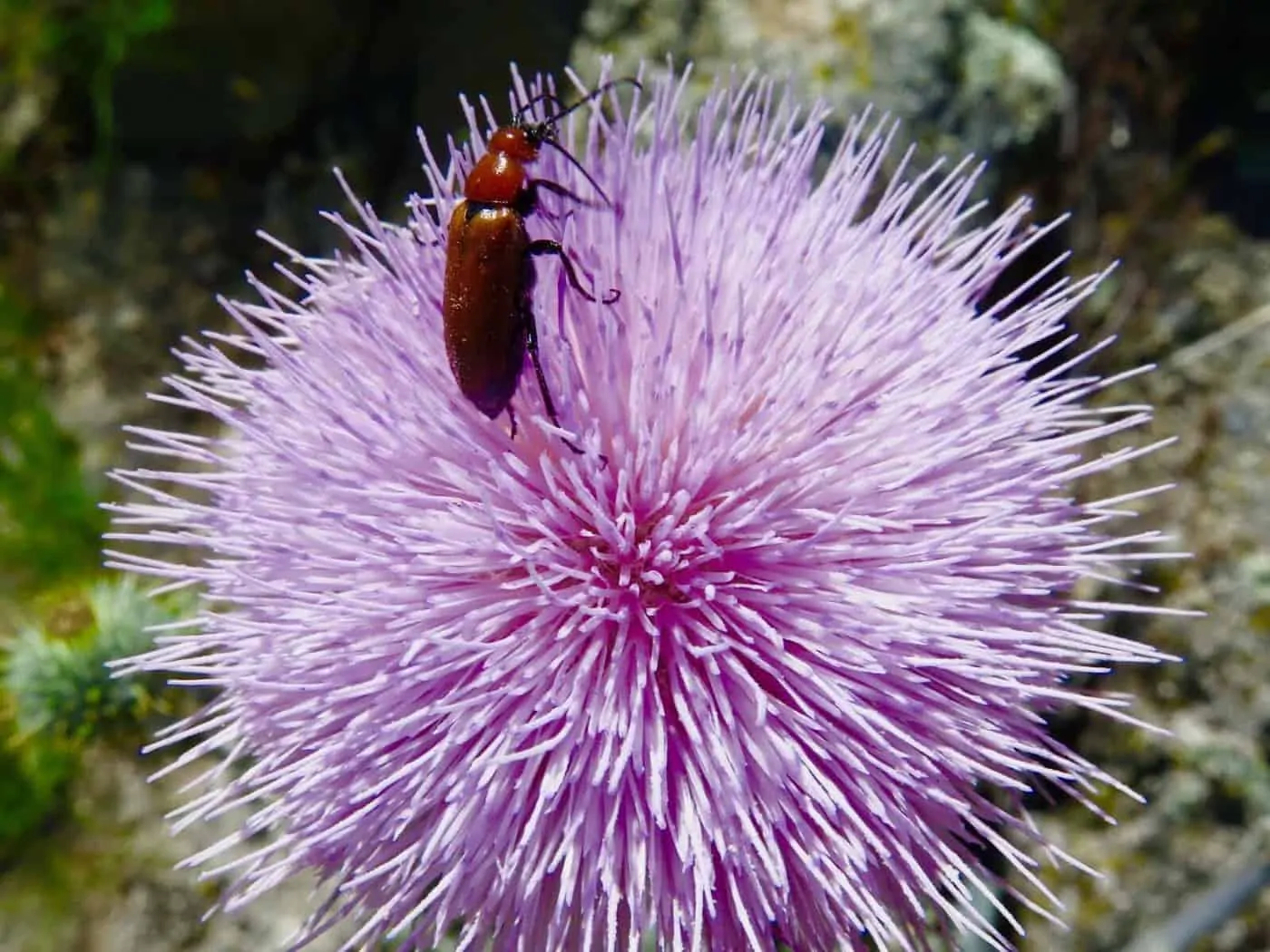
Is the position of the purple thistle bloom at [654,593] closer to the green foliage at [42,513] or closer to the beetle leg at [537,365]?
the beetle leg at [537,365]

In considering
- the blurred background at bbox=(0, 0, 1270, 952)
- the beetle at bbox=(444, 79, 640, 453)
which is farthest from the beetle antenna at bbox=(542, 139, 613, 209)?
the blurred background at bbox=(0, 0, 1270, 952)

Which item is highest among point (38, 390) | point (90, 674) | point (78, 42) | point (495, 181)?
A: point (78, 42)

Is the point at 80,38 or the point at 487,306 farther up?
the point at 80,38

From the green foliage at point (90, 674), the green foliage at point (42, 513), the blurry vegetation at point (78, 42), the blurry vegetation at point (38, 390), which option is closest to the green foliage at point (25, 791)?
the blurry vegetation at point (38, 390)

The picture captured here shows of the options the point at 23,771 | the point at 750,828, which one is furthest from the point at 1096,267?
the point at 23,771

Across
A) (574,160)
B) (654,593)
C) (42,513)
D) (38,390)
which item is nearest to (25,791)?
(42,513)

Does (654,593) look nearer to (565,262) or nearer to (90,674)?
(565,262)

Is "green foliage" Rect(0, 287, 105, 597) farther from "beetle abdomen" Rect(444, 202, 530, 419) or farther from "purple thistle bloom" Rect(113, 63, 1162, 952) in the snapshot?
"beetle abdomen" Rect(444, 202, 530, 419)

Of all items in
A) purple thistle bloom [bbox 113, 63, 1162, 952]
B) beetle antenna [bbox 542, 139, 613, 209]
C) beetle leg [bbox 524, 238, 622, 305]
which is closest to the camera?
purple thistle bloom [bbox 113, 63, 1162, 952]
